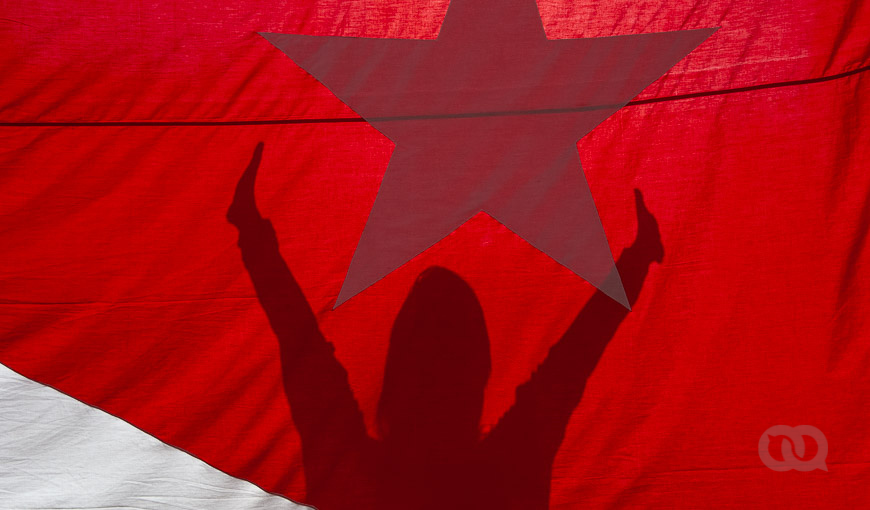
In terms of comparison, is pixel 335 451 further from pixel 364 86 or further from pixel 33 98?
pixel 33 98

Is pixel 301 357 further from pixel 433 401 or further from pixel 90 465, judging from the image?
pixel 90 465

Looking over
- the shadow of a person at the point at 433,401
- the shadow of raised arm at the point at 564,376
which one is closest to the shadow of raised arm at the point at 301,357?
the shadow of a person at the point at 433,401

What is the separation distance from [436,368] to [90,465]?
1.06m

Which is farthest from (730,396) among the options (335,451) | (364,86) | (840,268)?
(364,86)

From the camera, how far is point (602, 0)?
2.19 metres

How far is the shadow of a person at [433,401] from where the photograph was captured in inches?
76.7

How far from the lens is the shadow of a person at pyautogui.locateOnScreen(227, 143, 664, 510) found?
6.39 ft

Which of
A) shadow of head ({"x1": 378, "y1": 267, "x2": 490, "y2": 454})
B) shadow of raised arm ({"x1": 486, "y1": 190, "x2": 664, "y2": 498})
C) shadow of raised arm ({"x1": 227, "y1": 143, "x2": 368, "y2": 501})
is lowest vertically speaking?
shadow of raised arm ({"x1": 486, "y1": 190, "x2": 664, "y2": 498})

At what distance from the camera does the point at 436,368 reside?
2033mm

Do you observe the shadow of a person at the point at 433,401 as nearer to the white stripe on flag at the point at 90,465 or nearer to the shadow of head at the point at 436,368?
the shadow of head at the point at 436,368

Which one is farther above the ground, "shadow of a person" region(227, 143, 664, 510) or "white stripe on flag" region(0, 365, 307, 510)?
"white stripe on flag" region(0, 365, 307, 510)

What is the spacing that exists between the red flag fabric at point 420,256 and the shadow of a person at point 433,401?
0.01m

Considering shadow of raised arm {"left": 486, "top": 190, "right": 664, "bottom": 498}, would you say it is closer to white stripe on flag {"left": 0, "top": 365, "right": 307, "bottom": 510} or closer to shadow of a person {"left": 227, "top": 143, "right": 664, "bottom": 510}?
shadow of a person {"left": 227, "top": 143, "right": 664, "bottom": 510}

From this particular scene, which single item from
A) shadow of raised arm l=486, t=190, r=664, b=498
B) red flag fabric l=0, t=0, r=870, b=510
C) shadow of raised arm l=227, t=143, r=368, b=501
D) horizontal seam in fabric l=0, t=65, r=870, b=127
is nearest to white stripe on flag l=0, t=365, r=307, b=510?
red flag fabric l=0, t=0, r=870, b=510
